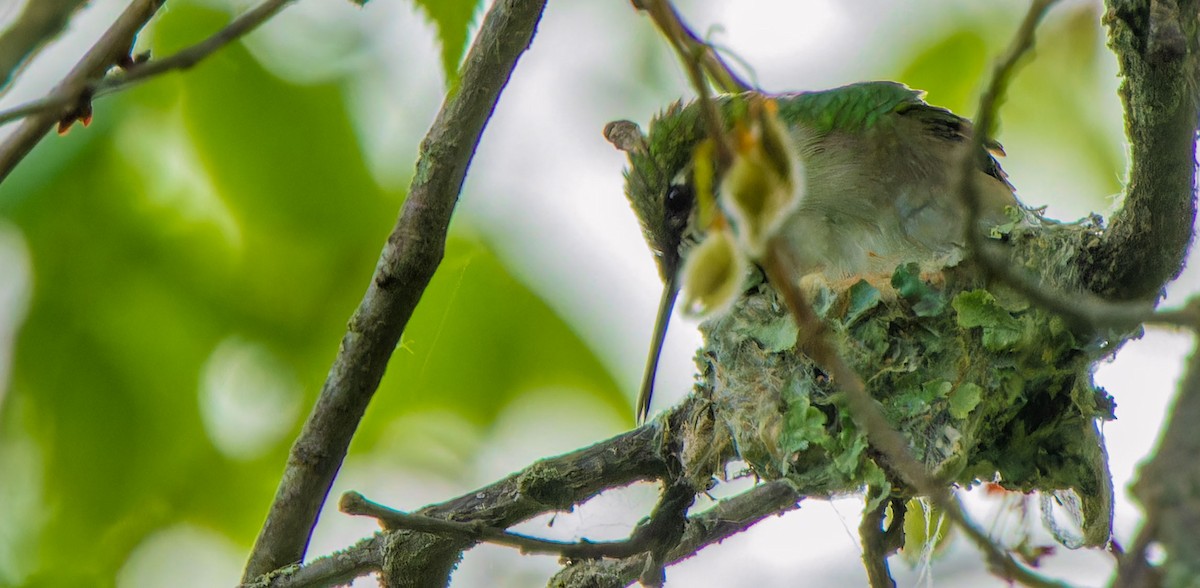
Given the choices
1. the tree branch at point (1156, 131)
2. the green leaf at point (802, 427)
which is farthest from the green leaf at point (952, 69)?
the green leaf at point (802, 427)

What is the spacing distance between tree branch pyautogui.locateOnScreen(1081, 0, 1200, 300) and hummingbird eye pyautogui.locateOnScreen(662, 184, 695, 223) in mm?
1519

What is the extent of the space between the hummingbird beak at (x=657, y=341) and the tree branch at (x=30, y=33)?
236 centimetres

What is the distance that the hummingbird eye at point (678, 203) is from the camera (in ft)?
12.6

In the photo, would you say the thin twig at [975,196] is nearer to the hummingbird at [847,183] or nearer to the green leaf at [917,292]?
the green leaf at [917,292]

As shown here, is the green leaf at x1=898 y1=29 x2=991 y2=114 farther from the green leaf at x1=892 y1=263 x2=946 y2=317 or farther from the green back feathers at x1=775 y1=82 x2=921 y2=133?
the green leaf at x1=892 y1=263 x2=946 y2=317

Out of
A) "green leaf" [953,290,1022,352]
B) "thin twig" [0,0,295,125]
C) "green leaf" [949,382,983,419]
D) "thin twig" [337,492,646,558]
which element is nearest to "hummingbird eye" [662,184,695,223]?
"green leaf" [953,290,1022,352]

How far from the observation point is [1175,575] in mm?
801

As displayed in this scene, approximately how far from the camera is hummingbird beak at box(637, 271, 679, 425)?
3479 mm

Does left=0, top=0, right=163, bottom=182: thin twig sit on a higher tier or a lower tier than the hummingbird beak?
lower

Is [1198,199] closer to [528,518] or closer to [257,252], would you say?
[528,518]

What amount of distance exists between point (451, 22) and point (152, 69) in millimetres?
811

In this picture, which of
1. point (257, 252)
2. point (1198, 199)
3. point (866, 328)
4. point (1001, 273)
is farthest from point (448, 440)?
point (1001, 273)

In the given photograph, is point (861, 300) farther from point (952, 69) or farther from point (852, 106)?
point (952, 69)

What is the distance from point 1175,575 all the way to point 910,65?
360cm
